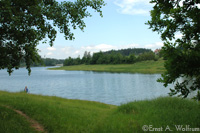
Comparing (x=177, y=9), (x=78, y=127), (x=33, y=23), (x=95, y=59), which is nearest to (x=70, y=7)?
(x=33, y=23)

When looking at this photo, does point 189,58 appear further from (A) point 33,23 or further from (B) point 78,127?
(A) point 33,23

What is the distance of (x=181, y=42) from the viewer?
6.88m

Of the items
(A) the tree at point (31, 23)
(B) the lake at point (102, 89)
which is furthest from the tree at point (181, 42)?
(B) the lake at point (102, 89)

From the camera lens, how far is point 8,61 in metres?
10.9

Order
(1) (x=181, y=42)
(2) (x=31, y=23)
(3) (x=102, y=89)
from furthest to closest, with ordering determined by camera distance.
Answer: (3) (x=102, y=89) < (2) (x=31, y=23) < (1) (x=181, y=42)

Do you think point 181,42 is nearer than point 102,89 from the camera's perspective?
Yes

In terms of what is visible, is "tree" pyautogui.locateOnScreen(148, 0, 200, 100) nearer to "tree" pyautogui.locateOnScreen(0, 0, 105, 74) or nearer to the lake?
"tree" pyautogui.locateOnScreen(0, 0, 105, 74)

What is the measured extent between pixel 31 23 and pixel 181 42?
23.9 feet

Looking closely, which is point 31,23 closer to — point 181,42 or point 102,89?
point 181,42

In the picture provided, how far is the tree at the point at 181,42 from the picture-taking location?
20.9 feet

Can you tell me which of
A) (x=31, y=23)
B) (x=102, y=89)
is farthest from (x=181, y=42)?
(x=102, y=89)

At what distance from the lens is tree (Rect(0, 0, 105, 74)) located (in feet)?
30.5

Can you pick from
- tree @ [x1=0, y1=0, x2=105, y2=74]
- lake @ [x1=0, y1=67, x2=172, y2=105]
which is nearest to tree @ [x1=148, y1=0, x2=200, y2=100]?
tree @ [x1=0, y1=0, x2=105, y2=74]

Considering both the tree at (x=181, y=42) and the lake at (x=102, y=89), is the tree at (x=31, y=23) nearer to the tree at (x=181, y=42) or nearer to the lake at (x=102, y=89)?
the tree at (x=181, y=42)
